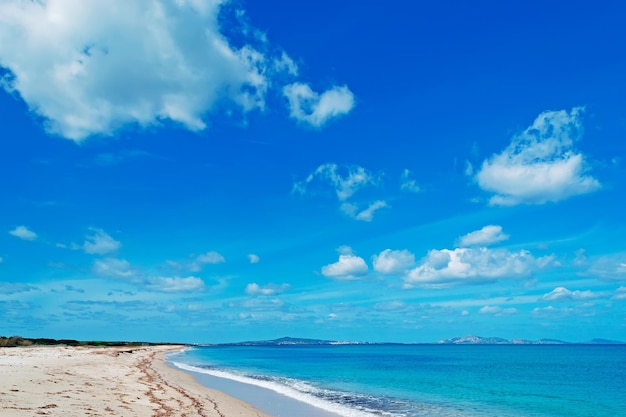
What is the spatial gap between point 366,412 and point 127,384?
50.2 ft

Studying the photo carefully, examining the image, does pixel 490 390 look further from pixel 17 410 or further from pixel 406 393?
pixel 17 410

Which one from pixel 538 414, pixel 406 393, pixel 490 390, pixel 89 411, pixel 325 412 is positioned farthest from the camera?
pixel 490 390

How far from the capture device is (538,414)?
97.2 ft

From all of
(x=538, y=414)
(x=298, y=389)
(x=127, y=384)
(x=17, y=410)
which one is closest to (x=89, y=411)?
(x=17, y=410)

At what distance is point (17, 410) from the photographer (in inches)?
656

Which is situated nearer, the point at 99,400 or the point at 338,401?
the point at 99,400

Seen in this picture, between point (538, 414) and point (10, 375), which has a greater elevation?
point (10, 375)

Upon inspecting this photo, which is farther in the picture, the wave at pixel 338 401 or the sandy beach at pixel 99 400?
the wave at pixel 338 401

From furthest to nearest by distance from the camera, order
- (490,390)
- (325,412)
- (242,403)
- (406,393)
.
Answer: (490,390) → (406,393) → (242,403) → (325,412)

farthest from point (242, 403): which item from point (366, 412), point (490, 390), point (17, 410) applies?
point (490, 390)

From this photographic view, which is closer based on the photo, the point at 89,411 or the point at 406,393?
the point at 89,411

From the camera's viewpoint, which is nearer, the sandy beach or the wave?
the sandy beach

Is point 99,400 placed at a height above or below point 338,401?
above

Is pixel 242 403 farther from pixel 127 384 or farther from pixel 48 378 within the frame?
pixel 48 378
